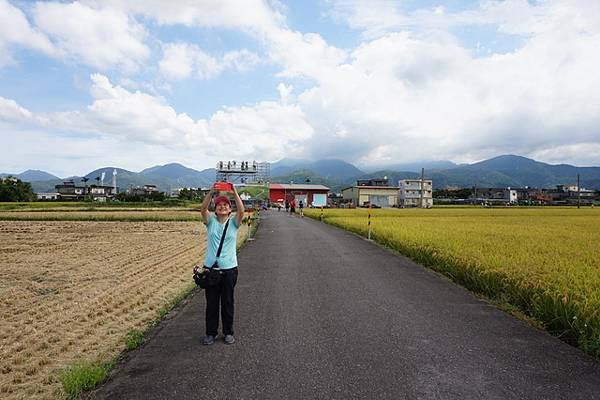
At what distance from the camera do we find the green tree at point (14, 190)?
6600cm

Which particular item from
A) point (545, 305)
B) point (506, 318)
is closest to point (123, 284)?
point (506, 318)

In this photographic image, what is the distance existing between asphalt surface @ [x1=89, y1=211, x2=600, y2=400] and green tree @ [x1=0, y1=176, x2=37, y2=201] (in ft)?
249

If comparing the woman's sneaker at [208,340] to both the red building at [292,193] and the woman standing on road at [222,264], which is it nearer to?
the woman standing on road at [222,264]

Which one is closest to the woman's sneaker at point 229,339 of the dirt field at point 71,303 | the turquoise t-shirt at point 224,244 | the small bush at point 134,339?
the turquoise t-shirt at point 224,244

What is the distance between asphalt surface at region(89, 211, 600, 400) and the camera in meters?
3.28

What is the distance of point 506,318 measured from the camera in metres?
5.52

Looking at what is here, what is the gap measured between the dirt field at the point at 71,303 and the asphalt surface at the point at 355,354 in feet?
2.02

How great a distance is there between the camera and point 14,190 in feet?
220

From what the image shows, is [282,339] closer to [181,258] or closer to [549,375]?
[549,375]

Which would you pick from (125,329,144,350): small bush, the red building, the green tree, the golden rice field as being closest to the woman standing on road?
(125,329,144,350): small bush

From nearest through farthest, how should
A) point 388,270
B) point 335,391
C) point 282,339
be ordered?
point 335,391
point 282,339
point 388,270

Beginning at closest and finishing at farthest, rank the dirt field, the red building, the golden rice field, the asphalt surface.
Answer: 1. the asphalt surface
2. the dirt field
3. the golden rice field
4. the red building

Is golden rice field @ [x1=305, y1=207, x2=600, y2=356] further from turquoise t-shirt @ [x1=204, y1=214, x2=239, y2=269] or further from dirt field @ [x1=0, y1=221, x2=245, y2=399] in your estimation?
dirt field @ [x1=0, y1=221, x2=245, y2=399]

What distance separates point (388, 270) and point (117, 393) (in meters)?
6.96
